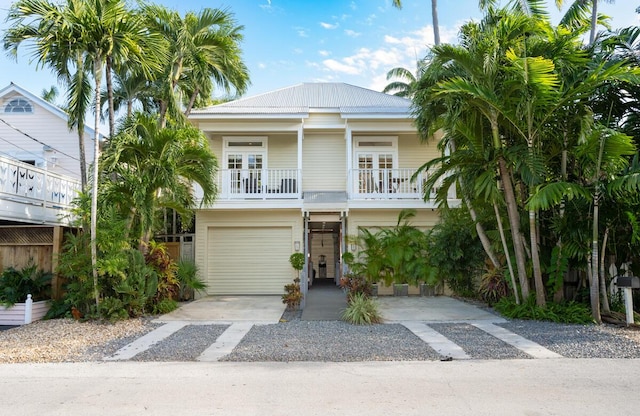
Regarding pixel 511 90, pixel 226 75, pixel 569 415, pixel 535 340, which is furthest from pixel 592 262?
pixel 226 75

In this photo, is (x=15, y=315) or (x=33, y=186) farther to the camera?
(x=33, y=186)

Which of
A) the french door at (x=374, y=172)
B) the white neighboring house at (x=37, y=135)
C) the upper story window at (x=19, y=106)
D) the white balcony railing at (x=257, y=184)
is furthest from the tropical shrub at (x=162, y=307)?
the upper story window at (x=19, y=106)

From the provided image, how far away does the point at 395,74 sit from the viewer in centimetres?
2795

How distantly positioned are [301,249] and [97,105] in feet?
24.8

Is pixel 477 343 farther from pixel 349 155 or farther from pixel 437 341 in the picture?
pixel 349 155

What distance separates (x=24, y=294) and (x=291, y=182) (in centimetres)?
798

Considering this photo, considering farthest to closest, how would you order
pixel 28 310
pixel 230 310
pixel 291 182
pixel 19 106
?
pixel 19 106 < pixel 291 182 < pixel 230 310 < pixel 28 310

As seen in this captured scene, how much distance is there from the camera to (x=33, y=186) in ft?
35.4

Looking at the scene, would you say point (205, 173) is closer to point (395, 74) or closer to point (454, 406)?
point (454, 406)

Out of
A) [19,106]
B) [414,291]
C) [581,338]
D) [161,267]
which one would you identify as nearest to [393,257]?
[414,291]

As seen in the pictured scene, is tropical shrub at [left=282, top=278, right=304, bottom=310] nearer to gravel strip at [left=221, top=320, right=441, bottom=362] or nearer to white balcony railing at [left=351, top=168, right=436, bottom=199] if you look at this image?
gravel strip at [left=221, top=320, right=441, bottom=362]

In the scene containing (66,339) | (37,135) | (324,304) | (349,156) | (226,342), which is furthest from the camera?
(37,135)

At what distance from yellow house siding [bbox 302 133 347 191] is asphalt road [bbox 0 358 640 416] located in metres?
9.70

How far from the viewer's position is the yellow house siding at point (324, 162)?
49.6 ft
